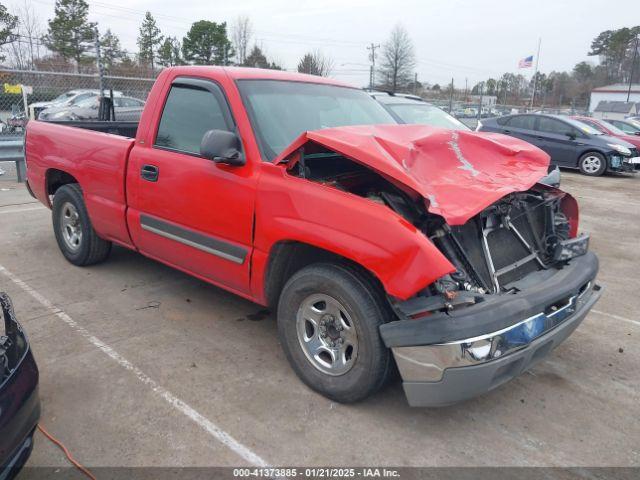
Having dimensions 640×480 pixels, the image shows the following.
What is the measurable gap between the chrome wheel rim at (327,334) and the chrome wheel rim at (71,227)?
3.02 meters

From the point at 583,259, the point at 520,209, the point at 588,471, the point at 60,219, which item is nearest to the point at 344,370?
the point at 588,471

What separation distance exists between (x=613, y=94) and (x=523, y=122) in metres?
64.3

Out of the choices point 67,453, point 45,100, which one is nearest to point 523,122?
point 67,453

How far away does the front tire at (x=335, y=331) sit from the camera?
2.79 meters

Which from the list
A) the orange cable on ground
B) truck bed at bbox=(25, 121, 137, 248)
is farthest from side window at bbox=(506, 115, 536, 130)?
the orange cable on ground

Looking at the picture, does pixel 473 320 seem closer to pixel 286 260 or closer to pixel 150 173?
pixel 286 260

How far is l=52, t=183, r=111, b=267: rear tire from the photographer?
4956mm

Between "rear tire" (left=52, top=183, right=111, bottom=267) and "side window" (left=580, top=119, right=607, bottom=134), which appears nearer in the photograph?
"rear tire" (left=52, top=183, right=111, bottom=267)

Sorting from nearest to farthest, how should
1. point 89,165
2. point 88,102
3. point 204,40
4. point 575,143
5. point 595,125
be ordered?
point 89,165 < point 575,143 < point 88,102 < point 595,125 < point 204,40

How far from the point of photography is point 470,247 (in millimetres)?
2977

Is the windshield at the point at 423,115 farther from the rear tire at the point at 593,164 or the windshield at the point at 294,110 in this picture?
the rear tire at the point at 593,164

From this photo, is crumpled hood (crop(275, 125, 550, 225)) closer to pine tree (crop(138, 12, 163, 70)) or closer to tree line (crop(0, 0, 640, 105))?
tree line (crop(0, 0, 640, 105))

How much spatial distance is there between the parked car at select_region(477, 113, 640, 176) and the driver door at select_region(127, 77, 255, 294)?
34.4 ft

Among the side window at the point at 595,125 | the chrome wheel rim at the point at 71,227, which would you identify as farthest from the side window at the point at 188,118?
the side window at the point at 595,125
